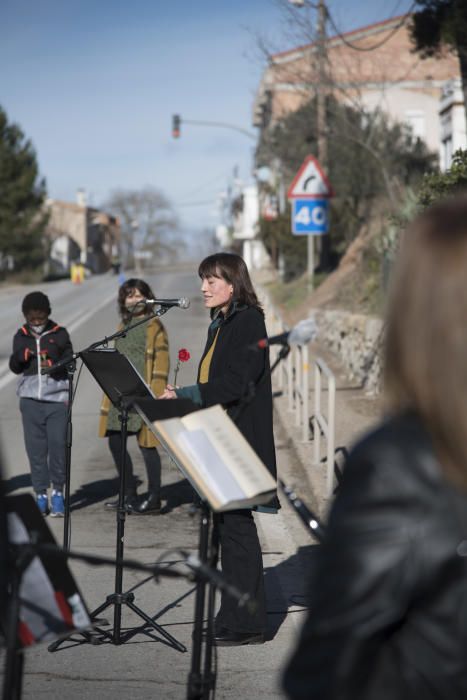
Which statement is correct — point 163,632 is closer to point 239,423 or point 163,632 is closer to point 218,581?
point 239,423

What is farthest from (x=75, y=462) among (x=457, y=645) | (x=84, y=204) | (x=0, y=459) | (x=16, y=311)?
(x=84, y=204)

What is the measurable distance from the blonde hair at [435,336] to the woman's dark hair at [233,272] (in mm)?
3726

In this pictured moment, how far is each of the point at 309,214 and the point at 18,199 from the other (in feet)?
162

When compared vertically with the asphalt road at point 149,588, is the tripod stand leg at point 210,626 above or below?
above

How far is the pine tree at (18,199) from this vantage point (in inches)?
2461

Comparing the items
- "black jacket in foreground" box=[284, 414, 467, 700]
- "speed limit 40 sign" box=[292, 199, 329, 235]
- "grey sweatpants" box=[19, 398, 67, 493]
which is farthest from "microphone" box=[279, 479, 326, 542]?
"speed limit 40 sign" box=[292, 199, 329, 235]

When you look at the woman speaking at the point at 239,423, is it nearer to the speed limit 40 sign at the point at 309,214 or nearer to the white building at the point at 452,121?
the speed limit 40 sign at the point at 309,214

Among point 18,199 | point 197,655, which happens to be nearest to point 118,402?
point 197,655

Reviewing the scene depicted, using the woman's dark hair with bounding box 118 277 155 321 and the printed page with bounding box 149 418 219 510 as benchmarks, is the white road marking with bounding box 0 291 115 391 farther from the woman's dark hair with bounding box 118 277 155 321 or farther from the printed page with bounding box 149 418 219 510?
the printed page with bounding box 149 418 219 510

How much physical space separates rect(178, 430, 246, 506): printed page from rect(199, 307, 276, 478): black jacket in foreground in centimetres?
191

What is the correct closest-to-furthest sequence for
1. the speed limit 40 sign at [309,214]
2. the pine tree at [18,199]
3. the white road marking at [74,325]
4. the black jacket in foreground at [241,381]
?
the black jacket in foreground at [241,381]
the speed limit 40 sign at [309,214]
the white road marking at [74,325]
the pine tree at [18,199]

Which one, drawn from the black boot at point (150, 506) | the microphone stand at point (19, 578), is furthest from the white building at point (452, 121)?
the microphone stand at point (19, 578)

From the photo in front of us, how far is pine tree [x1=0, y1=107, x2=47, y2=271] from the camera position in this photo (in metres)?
Answer: 62.5

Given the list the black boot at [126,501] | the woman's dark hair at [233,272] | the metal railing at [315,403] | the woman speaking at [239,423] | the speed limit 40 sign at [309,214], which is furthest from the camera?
the speed limit 40 sign at [309,214]
